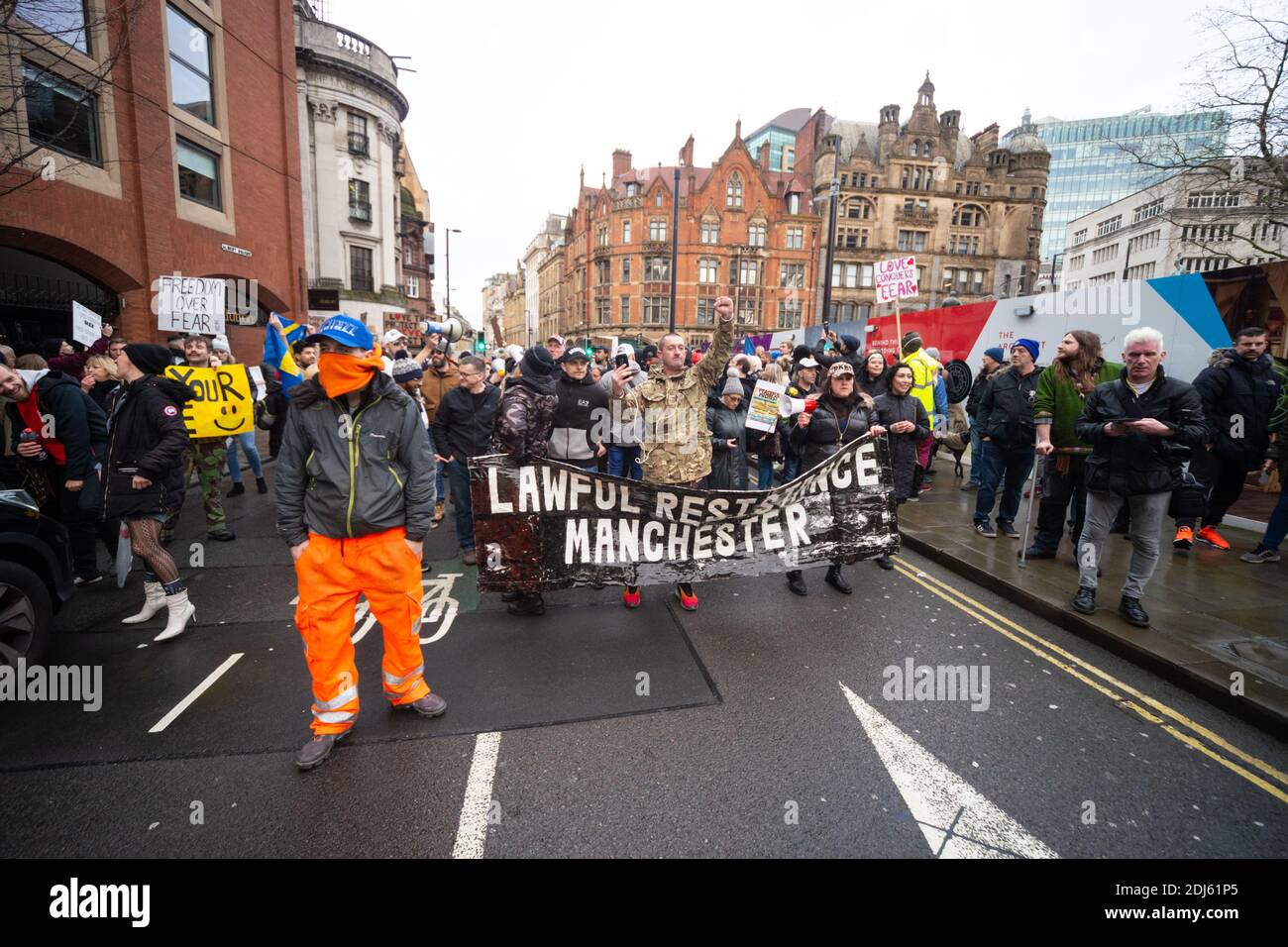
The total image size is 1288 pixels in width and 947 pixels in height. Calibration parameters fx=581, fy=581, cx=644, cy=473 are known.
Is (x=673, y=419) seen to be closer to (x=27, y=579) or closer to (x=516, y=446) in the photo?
(x=516, y=446)

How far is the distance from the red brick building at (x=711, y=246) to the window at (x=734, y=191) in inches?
3.4

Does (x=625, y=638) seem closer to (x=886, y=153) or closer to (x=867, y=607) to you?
(x=867, y=607)

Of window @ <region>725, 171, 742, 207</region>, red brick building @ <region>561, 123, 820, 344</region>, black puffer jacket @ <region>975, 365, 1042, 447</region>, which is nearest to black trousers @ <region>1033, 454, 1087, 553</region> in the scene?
black puffer jacket @ <region>975, 365, 1042, 447</region>

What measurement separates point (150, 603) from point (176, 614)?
51cm

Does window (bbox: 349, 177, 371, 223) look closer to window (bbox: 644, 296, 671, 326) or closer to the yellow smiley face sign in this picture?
the yellow smiley face sign

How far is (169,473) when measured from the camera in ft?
15.1

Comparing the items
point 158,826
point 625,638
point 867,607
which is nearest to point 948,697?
point 867,607

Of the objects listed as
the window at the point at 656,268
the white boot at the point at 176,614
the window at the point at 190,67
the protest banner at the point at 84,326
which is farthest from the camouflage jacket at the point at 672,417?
the window at the point at 656,268

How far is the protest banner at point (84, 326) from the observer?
7.35 m

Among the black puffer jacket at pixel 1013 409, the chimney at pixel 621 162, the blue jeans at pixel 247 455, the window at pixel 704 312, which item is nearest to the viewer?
the black puffer jacket at pixel 1013 409

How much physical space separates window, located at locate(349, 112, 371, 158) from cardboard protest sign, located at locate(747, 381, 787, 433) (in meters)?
32.3

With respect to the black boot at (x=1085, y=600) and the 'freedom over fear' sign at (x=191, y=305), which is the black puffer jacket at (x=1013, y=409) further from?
the 'freedom over fear' sign at (x=191, y=305)

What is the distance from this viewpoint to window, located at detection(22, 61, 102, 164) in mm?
10383

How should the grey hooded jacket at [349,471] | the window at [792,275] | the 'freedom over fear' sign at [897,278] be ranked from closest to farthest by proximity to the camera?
1. the grey hooded jacket at [349,471]
2. the 'freedom over fear' sign at [897,278]
3. the window at [792,275]
